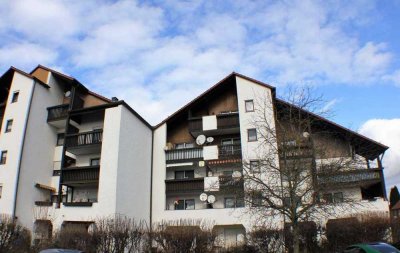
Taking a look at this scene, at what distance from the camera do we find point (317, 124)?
2888 centimetres

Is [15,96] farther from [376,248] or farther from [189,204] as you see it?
[376,248]

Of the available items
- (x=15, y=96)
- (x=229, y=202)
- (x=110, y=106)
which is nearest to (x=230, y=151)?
(x=229, y=202)

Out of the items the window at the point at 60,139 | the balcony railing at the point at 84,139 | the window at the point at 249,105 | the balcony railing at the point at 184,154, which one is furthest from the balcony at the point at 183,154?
the window at the point at 60,139

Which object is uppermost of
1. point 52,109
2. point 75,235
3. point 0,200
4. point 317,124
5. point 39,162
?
point 52,109

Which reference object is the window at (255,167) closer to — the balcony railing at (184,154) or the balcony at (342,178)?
the balcony at (342,178)

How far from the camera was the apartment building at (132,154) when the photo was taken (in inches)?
1021

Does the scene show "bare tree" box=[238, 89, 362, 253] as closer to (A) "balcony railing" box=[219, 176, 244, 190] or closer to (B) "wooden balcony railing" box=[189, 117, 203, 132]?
(A) "balcony railing" box=[219, 176, 244, 190]

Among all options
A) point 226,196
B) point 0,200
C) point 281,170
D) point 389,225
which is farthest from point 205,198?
point 0,200

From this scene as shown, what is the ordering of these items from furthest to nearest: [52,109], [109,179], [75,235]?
[52,109] → [109,179] → [75,235]

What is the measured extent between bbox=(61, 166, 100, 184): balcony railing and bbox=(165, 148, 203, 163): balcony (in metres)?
6.28

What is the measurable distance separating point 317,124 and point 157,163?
13.5m

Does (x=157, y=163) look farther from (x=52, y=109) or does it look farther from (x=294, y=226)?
(x=294, y=226)

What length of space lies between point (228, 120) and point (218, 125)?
3.10 feet

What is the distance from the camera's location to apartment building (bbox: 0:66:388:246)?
85.0ft
